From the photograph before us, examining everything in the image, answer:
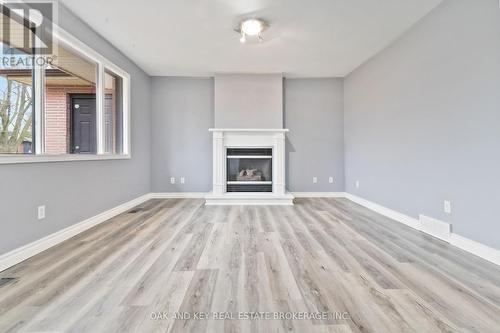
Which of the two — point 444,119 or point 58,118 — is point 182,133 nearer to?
point 58,118

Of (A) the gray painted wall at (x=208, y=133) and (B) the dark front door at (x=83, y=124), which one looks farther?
(A) the gray painted wall at (x=208, y=133)

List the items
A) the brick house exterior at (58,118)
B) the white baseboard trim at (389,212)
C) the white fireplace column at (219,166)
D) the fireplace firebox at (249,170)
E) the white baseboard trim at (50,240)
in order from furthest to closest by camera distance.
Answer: the fireplace firebox at (249,170), the white fireplace column at (219,166), the white baseboard trim at (389,212), the brick house exterior at (58,118), the white baseboard trim at (50,240)

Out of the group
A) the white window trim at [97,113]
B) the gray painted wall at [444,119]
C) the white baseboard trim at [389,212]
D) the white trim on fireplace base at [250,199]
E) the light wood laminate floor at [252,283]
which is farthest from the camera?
the white trim on fireplace base at [250,199]

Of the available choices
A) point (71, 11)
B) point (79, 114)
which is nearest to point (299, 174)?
point (79, 114)

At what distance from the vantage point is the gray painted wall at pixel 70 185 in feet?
6.48

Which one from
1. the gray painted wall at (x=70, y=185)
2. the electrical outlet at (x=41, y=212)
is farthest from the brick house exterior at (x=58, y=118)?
the electrical outlet at (x=41, y=212)

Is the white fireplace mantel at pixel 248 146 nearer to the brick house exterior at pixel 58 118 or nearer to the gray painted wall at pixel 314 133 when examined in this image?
the gray painted wall at pixel 314 133

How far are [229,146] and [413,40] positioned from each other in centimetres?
318

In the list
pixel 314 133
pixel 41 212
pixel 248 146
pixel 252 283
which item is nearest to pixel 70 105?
pixel 41 212

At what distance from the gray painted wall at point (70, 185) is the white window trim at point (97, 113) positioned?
66 millimetres

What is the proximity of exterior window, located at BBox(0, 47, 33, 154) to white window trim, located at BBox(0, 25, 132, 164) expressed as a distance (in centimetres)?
6

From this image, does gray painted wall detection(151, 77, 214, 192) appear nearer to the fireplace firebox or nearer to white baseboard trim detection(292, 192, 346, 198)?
the fireplace firebox

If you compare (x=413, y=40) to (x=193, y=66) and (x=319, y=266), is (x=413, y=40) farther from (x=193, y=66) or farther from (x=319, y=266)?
(x=193, y=66)

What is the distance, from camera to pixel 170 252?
219cm
